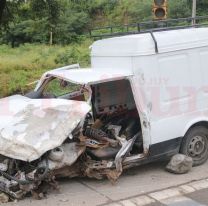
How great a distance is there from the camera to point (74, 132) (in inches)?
268

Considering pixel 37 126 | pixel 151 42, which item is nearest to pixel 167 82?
pixel 151 42

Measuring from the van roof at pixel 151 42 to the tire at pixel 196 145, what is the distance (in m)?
1.39

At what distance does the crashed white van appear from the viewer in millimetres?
6512

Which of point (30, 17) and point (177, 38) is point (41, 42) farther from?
point (177, 38)

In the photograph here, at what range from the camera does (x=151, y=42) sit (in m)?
7.11

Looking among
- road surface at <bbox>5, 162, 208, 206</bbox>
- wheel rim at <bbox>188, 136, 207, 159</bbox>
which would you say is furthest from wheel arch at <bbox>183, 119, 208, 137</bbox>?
road surface at <bbox>5, 162, 208, 206</bbox>

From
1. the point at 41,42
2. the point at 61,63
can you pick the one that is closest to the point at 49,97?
the point at 61,63

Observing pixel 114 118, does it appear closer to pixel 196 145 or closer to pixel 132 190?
pixel 196 145

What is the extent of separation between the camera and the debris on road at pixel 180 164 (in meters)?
7.34

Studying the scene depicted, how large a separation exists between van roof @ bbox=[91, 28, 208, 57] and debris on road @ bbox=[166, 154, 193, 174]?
1.68 m

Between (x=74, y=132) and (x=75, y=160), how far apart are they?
0.40m

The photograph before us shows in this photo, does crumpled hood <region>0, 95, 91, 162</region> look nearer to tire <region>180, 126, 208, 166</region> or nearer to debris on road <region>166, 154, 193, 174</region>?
debris on road <region>166, 154, 193, 174</region>

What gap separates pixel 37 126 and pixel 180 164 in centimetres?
230

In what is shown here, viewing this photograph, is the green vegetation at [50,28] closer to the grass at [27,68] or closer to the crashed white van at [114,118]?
the grass at [27,68]
